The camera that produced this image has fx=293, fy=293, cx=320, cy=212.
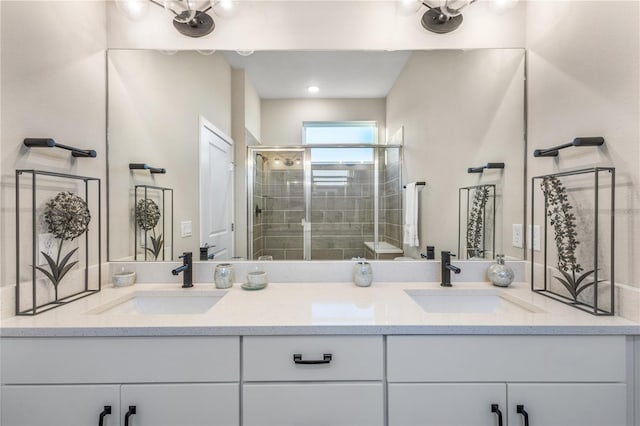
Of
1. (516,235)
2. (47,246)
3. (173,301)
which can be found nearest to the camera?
(47,246)

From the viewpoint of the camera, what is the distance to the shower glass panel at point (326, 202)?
61.4 inches

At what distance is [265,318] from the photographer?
1.01m

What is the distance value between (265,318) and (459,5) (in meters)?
1.68

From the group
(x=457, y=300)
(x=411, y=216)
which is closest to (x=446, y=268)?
(x=457, y=300)

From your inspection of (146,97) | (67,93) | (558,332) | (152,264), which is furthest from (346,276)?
(67,93)

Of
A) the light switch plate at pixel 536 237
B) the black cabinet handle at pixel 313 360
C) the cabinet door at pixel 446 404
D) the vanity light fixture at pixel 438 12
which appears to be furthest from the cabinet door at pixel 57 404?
the vanity light fixture at pixel 438 12

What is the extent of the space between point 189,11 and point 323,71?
0.71 meters

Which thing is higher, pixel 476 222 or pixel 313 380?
pixel 476 222

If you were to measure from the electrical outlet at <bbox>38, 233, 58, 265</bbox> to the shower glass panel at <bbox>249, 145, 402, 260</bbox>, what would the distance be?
0.81 m

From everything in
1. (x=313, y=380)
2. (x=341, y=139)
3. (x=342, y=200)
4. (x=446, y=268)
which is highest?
A: (x=341, y=139)

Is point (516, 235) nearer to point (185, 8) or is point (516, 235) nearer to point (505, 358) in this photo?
point (505, 358)

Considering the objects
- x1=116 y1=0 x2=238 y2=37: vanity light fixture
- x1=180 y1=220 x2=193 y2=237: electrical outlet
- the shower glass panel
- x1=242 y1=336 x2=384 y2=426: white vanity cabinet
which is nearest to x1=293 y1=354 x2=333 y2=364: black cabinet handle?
x1=242 y1=336 x2=384 y2=426: white vanity cabinet

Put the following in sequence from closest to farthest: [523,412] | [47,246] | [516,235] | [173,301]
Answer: [523,412] → [47,246] → [173,301] → [516,235]

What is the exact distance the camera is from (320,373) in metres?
0.95
